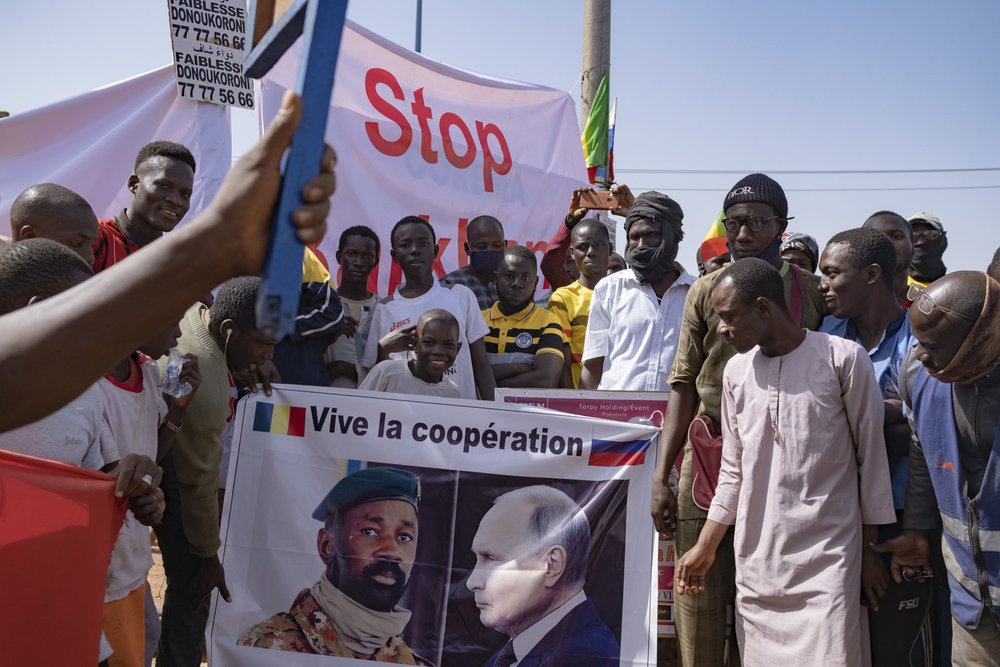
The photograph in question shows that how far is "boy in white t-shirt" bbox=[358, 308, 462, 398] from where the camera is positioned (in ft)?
14.5

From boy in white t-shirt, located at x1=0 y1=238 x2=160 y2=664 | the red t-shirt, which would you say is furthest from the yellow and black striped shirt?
boy in white t-shirt, located at x1=0 y1=238 x2=160 y2=664

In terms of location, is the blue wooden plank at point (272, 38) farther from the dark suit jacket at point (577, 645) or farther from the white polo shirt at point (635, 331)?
the white polo shirt at point (635, 331)

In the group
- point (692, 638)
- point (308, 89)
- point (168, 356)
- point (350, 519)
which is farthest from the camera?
point (350, 519)

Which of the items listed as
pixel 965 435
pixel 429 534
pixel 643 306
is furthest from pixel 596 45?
pixel 965 435

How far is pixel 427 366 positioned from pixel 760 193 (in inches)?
72.2

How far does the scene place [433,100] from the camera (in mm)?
7527

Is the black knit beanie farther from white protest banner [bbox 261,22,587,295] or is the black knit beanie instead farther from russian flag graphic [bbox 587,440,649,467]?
white protest banner [bbox 261,22,587,295]

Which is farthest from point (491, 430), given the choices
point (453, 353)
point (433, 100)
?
point (433, 100)

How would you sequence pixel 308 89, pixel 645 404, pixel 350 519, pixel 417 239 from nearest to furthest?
1. pixel 308 89
2. pixel 350 519
3. pixel 645 404
4. pixel 417 239

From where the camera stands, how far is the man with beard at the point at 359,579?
3.81m

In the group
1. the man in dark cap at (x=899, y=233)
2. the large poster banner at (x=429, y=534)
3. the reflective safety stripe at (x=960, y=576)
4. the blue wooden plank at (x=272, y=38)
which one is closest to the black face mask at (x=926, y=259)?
the man in dark cap at (x=899, y=233)

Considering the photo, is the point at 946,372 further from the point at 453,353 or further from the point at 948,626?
the point at 453,353

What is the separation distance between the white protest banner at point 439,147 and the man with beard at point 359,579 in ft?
9.48

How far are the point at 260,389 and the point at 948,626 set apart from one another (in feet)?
10.2
